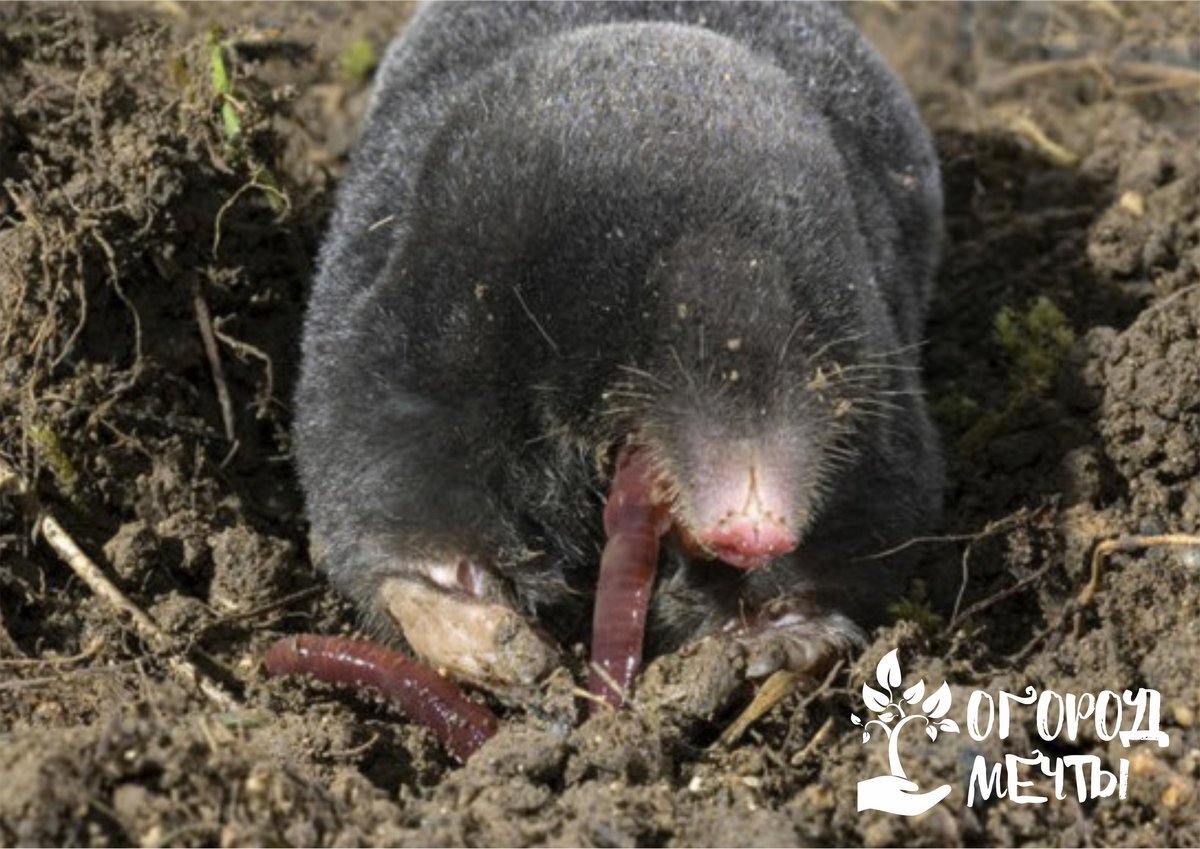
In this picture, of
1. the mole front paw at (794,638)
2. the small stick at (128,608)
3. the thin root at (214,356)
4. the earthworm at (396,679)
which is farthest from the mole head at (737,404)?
the thin root at (214,356)

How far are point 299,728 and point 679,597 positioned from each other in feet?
1.94

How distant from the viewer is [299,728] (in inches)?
94.5

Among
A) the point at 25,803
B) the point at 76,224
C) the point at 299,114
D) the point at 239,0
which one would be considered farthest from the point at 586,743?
the point at 239,0

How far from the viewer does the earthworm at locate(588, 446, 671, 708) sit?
242 centimetres

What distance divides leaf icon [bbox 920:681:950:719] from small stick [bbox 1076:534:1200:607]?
41cm

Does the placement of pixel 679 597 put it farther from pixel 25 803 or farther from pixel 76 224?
pixel 76 224

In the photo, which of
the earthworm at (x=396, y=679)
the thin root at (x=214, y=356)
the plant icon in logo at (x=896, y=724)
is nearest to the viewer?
the plant icon in logo at (x=896, y=724)

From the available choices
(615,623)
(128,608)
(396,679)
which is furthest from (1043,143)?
(128,608)

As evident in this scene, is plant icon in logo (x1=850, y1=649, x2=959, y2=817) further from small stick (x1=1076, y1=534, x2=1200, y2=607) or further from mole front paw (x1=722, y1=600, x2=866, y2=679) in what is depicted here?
small stick (x1=1076, y1=534, x2=1200, y2=607)

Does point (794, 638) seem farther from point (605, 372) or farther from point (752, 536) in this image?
point (605, 372)

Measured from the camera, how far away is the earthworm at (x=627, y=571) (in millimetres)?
2422

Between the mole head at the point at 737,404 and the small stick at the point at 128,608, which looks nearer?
the mole head at the point at 737,404

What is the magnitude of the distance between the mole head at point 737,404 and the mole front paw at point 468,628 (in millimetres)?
275

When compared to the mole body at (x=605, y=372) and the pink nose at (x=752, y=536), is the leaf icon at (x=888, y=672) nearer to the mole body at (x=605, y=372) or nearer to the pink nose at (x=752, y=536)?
the mole body at (x=605, y=372)
